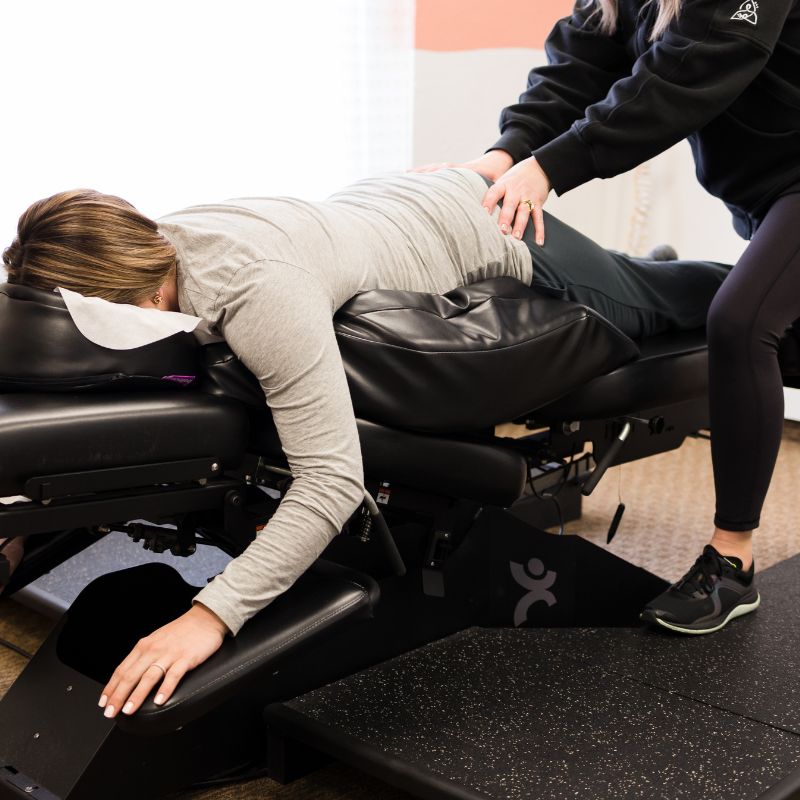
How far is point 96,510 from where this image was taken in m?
1.01

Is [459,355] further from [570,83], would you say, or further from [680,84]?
[570,83]

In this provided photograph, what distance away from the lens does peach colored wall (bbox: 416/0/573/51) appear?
9.03ft

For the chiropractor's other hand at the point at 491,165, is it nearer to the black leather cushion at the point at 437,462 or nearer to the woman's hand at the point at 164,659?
the black leather cushion at the point at 437,462

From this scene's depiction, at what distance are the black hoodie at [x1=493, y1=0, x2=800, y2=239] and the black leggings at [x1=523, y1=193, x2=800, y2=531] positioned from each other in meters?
0.09

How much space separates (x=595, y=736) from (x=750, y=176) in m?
0.83

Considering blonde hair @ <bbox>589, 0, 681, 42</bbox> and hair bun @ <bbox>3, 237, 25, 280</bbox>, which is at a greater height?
blonde hair @ <bbox>589, 0, 681, 42</bbox>

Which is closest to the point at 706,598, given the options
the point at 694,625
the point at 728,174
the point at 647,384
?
the point at 694,625

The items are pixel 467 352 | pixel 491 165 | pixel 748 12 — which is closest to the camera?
pixel 467 352

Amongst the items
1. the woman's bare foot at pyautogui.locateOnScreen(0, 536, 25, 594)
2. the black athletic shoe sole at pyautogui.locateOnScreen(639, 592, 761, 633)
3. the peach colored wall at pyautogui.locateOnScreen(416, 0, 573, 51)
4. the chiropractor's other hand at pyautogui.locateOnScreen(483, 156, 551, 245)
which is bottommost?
the black athletic shoe sole at pyautogui.locateOnScreen(639, 592, 761, 633)

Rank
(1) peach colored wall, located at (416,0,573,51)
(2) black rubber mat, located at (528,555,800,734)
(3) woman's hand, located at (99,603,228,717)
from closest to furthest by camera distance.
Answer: (3) woman's hand, located at (99,603,228,717), (2) black rubber mat, located at (528,555,800,734), (1) peach colored wall, located at (416,0,573,51)

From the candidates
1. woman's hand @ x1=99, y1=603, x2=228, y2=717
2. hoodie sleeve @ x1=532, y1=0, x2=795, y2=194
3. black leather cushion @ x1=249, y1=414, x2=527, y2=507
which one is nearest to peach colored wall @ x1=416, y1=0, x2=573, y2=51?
hoodie sleeve @ x1=532, y1=0, x2=795, y2=194

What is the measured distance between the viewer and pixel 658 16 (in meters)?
1.45

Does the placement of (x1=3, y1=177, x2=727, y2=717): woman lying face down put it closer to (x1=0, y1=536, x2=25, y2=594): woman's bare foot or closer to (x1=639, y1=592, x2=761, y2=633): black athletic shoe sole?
(x1=0, y1=536, x2=25, y2=594): woman's bare foot

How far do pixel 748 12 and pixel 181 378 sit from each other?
2.91 ft
